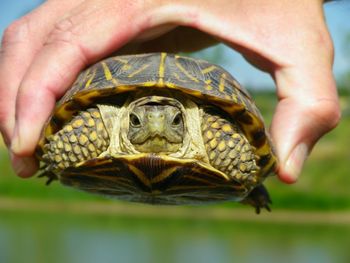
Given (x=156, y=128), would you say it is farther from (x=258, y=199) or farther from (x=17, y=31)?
(x=258, y=199)

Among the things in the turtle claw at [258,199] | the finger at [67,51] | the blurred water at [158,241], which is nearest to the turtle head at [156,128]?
the finger at [67,51]

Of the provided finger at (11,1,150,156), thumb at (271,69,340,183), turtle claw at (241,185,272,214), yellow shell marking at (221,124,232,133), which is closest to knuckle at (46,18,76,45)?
finger at (11,1,150,156)

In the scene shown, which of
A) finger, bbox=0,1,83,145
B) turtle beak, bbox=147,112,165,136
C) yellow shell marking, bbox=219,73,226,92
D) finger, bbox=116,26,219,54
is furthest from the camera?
finger, bbox=116,26,219,54

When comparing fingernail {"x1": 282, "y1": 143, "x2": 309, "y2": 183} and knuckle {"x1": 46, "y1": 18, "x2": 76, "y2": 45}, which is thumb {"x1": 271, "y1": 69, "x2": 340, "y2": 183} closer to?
fingernail {"x1": 282, "y1": 143, "x2": 309, "y2": 183}

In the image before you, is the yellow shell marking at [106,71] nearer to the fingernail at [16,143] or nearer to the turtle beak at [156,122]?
the turtle beak at [156,122]

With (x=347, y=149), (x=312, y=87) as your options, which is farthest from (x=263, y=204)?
(x=347, y=149)

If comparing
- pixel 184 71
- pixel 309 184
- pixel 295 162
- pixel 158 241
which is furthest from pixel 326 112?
pixel 309 184
